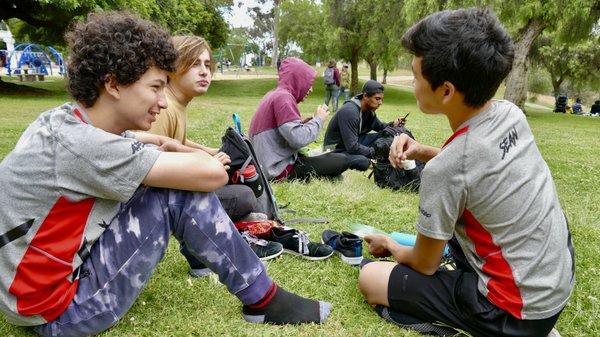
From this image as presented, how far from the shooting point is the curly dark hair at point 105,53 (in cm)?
181

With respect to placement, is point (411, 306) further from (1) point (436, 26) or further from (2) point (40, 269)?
(2) point (40, 269)

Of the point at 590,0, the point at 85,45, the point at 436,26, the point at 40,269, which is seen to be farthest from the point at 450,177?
the point at 590,0

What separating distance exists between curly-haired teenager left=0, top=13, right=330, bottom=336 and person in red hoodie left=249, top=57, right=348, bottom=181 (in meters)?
2.55

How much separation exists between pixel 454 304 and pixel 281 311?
0.80 meters

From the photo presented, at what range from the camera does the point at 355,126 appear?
5.77 meters

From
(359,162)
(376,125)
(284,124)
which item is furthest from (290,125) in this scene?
(376,125)

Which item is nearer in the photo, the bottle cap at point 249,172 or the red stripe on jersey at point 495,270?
the red stripe on jersey at point 495,270

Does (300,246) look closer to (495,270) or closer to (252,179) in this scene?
(252,179)

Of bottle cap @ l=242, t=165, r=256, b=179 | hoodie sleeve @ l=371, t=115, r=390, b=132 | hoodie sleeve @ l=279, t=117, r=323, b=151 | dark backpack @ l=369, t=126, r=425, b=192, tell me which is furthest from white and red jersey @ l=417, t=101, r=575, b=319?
hoodie sleeve @ l=371, t=115, r=390, b=132

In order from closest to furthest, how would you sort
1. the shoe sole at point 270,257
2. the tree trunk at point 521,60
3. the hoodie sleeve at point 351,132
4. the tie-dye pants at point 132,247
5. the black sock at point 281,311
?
the tie-dye pants at point 132,247, the black sock at point 281,311, the shoe sole at point 270,257, the hoodie sleeve at point 351,132, the tree trunk at point 521,60

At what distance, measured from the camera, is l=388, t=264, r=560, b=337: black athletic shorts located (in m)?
2.01

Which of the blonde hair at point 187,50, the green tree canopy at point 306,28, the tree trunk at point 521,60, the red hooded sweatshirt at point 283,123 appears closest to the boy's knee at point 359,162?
the red hooded sweatshirt at point 283,123

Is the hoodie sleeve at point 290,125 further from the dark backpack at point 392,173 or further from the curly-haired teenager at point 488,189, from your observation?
the curly-haired teenager at point 488,189

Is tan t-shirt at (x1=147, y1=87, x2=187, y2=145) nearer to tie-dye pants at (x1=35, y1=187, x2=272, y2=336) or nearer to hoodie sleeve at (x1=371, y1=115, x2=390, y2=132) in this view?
tie-dye pants at (x1=35, y1=187, x2=272, y2=336)
